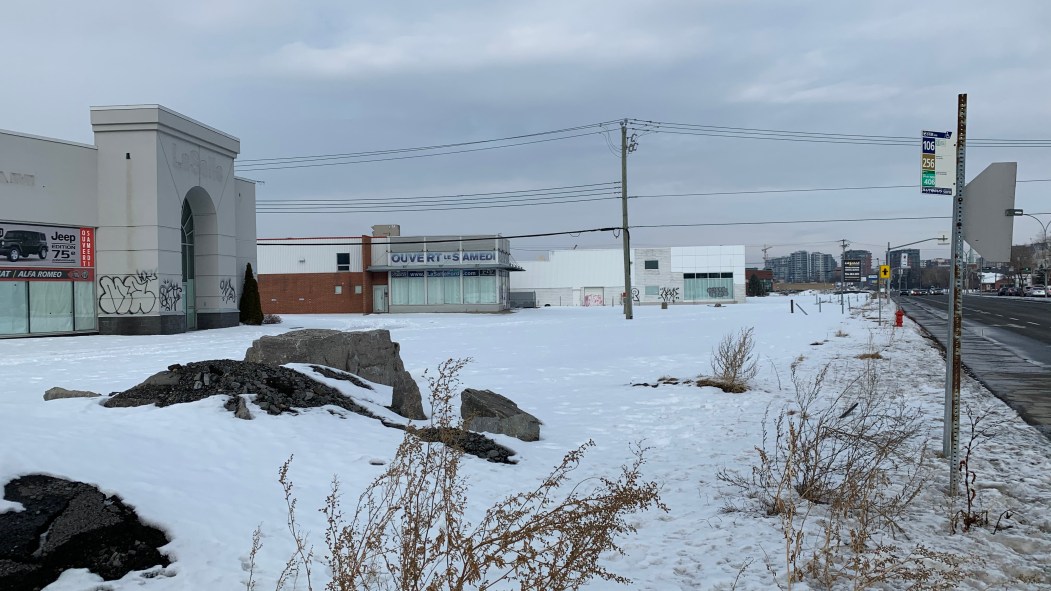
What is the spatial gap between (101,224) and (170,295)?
3.71 meters

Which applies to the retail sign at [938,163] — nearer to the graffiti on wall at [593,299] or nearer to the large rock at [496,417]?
the large rock at [496,417]

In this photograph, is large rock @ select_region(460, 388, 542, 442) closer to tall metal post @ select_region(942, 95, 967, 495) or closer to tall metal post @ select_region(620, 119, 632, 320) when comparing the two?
tall metal post @ select_region(942, 95, 967, 495)

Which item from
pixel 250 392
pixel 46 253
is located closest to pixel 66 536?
pixel 250 392

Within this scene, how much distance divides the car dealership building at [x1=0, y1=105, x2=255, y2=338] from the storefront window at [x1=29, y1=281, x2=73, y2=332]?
0.11 feet

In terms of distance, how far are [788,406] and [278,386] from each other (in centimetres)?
722

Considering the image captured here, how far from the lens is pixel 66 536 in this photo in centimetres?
402

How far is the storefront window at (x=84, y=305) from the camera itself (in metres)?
27.1

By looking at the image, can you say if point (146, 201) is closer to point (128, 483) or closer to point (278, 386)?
point (278, 386)

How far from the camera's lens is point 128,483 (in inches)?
190

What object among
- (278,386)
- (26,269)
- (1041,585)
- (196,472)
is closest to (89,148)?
(26,269)

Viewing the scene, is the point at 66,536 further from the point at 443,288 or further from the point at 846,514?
the point at 443,288

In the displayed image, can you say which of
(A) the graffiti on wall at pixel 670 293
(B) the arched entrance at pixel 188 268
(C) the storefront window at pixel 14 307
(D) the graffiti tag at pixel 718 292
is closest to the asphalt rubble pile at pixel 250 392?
(C) the storefront window at pixel 14 307

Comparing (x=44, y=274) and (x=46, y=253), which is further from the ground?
(x=46, y=253)

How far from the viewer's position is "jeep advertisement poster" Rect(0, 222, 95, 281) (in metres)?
25.2
